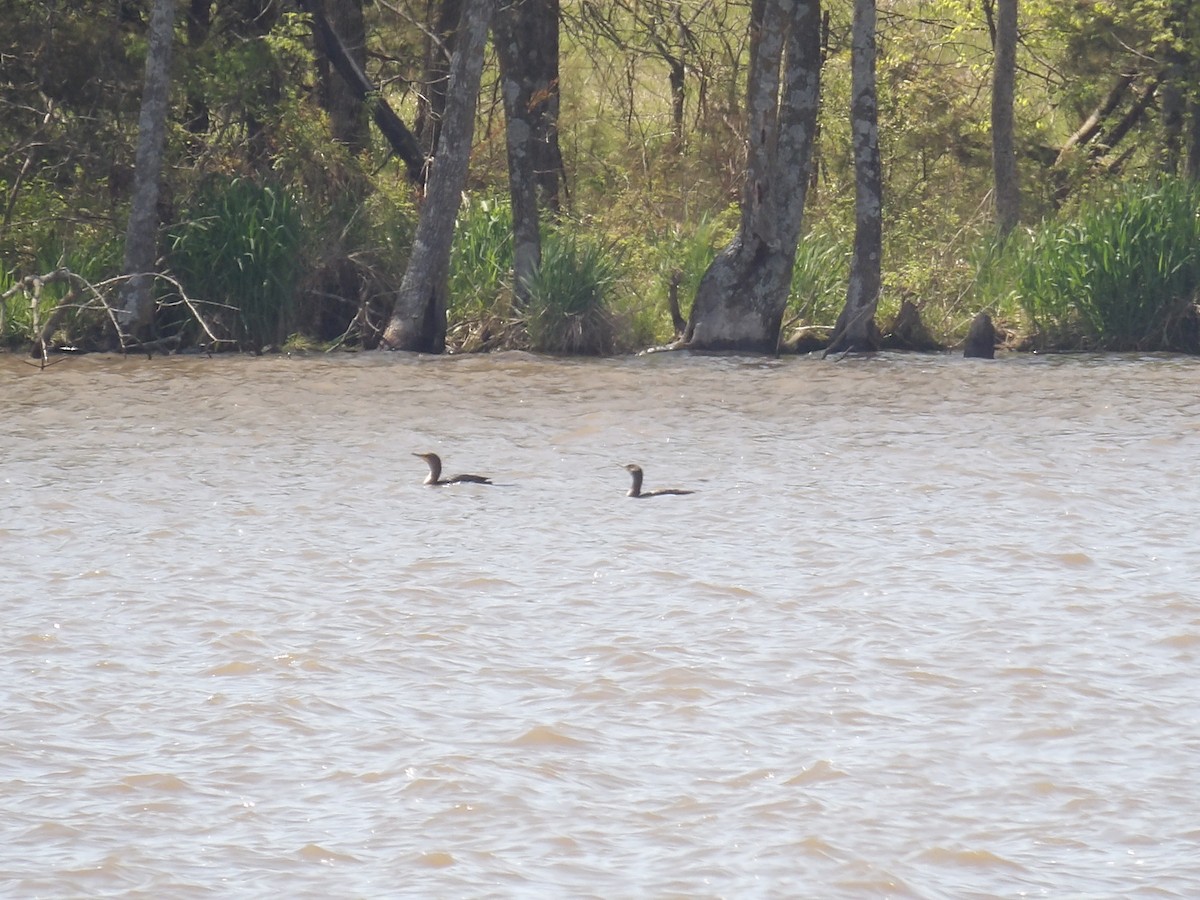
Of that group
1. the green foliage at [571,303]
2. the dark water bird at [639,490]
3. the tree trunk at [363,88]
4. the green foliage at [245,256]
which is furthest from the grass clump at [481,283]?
Answer: the dark water bird at [639,490]

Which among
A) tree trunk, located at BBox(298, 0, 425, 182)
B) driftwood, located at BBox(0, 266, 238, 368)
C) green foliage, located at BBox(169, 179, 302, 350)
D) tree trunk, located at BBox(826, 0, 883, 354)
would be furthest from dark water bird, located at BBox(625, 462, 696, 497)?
tree trunk, located at BBox(298, 0, 425, 182)

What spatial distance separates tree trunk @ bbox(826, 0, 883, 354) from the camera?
18641 mm

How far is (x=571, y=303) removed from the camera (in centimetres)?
1842

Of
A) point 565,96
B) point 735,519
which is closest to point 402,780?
point 735,519

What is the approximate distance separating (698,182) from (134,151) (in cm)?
846

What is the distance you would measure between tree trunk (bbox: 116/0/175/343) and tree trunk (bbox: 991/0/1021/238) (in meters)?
10.3

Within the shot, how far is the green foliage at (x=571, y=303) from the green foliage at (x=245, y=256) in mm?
2426

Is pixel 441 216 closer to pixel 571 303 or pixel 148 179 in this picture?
pixel 571 303

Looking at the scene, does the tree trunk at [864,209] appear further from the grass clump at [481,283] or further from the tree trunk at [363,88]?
the tree trunk at [363,88]

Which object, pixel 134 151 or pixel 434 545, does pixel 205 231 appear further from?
pixel 434 545

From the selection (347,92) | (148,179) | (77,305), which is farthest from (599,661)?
(347,92)

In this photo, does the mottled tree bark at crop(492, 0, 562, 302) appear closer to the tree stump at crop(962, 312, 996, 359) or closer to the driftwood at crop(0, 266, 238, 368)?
the driftwood at crop(0, 266, 238, 368)

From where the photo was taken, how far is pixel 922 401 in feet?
49.8

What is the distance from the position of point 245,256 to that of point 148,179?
1.17 m
